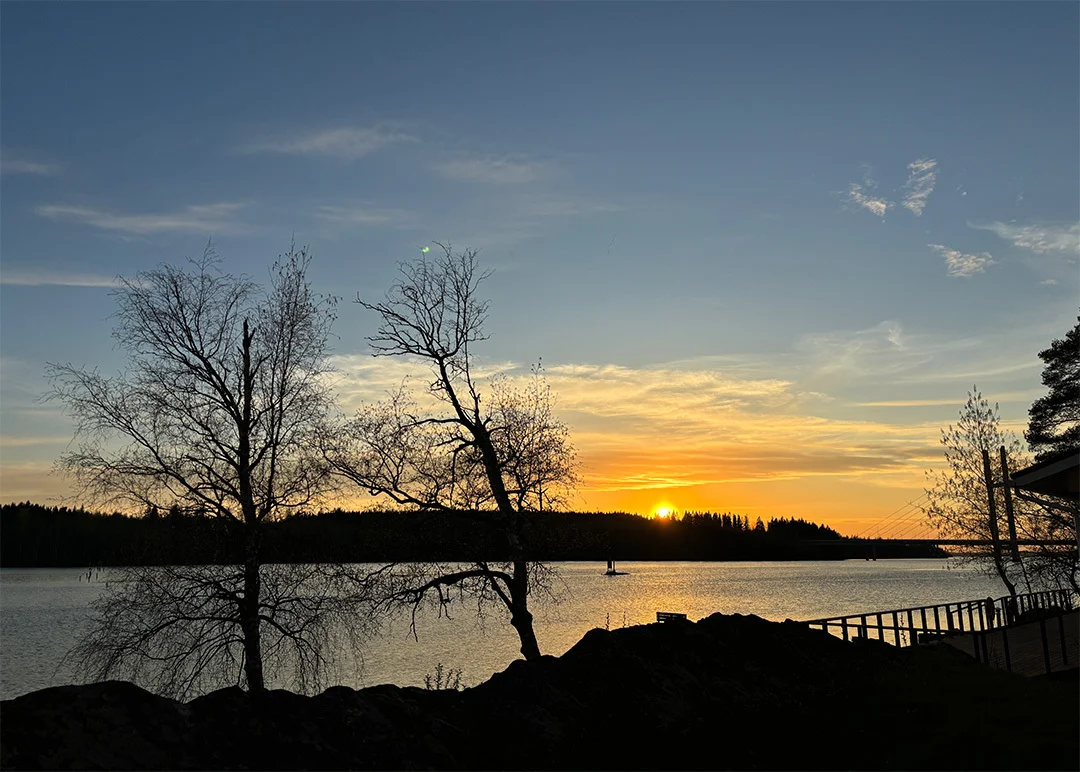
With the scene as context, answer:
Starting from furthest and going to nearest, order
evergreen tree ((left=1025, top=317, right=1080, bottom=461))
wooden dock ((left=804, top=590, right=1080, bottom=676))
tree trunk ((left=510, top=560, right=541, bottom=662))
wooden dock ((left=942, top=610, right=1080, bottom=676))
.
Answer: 1. evergreen tree ((left=1025, top=317, right=1080, bottom=461))
2. wooden dock ((left=804, top=590, right=1080, bottom=676))
3. wooden dock ((left=942, top=610, right=1080, bottom=676))
4. tree trunk ((left=510, top=560, right=541, bottom=662))

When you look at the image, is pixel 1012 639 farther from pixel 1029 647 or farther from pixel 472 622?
pixel 472 622

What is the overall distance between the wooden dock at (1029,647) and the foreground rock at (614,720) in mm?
3365

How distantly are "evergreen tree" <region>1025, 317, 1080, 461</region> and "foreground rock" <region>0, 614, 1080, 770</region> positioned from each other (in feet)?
77.3

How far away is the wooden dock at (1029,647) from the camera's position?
74.6 ft

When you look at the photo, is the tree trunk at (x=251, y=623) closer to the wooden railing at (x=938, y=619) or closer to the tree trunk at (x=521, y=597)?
the tree trunk at (x=521, y=597)

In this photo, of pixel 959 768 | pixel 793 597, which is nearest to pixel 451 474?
pixel 959 768

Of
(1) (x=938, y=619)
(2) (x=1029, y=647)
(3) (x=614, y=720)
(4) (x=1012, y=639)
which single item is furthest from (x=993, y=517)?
(3) (x=614, y=720)

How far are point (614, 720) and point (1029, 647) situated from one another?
66.7 feet

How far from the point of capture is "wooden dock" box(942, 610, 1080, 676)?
2275cm

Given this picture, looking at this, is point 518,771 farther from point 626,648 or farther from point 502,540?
point 502,540

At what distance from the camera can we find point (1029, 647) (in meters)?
27.7

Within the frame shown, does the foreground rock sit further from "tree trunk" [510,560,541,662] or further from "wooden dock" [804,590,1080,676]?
"tree trunk" [510,560,541,662]

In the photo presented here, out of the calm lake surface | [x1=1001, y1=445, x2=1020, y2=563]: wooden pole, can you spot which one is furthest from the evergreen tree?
the calm lake surface

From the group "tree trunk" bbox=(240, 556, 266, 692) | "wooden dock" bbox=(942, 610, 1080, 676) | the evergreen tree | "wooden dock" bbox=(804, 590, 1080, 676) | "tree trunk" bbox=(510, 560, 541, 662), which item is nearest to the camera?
"tree trunk" bbox=(240, 556, 266, 692)
